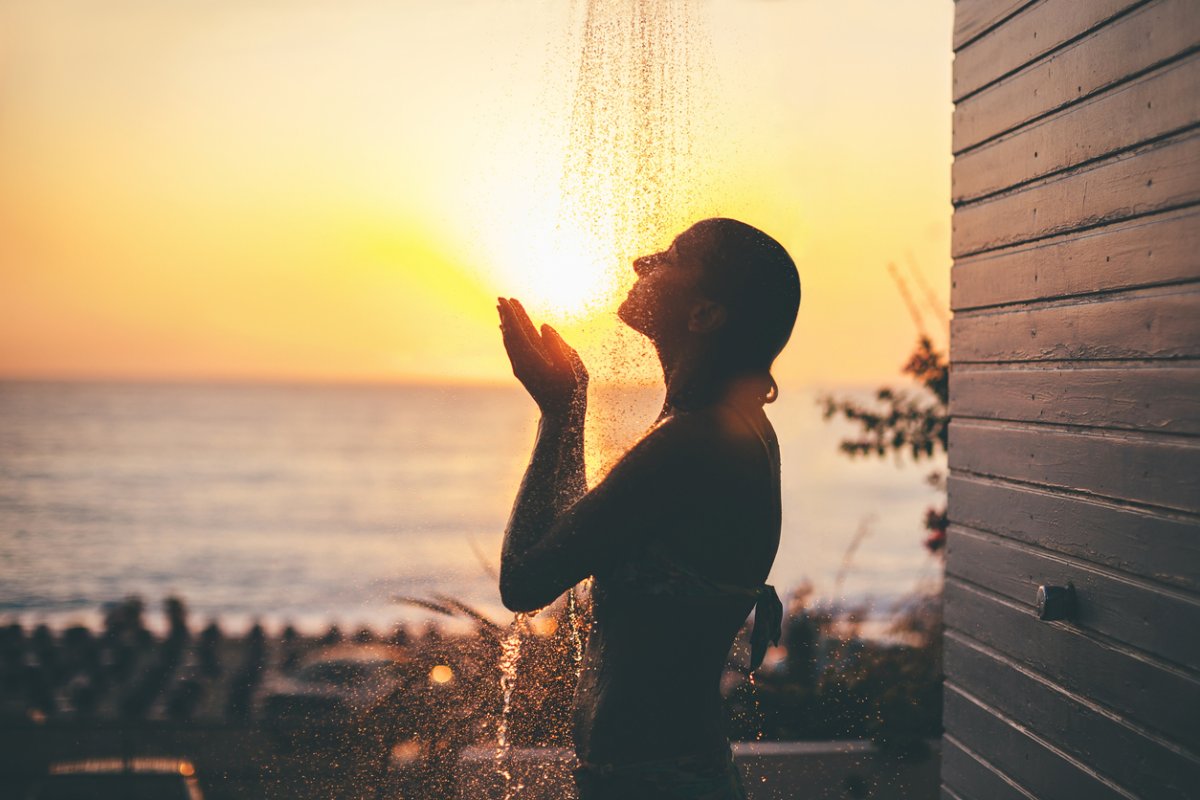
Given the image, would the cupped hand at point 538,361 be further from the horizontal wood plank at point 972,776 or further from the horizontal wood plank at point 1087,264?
the horizontal wood plank at point 972,776

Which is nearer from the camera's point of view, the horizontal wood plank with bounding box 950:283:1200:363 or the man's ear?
the man's ear

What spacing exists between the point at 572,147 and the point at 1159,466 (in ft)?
5.43

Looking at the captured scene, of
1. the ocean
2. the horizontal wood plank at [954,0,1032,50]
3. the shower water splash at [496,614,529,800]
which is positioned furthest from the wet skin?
the shower water splash at [496,614,529,800]

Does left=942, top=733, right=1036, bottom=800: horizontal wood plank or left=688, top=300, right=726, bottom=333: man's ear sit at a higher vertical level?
left=688, top=300, right=726, bottom=333: man's ear

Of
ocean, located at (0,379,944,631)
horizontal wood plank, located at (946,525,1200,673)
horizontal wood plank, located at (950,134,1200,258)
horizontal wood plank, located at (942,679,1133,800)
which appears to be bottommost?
ocean, located at (0,379,944,631)

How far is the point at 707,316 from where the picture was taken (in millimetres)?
1823

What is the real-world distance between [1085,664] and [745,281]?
5.42 feet

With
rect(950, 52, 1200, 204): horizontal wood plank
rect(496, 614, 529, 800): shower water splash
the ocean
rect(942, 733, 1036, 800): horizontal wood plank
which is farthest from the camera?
the ocean

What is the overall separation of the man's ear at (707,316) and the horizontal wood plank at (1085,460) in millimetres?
1223

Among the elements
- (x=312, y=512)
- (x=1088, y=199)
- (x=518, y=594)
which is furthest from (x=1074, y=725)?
(x=312, y=512)

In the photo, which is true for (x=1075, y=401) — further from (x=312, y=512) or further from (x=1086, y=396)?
(x=312, y=512)

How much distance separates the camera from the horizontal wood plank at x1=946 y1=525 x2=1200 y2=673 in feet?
7.81

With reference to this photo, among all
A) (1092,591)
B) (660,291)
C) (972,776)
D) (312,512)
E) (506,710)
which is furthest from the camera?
(312,512)

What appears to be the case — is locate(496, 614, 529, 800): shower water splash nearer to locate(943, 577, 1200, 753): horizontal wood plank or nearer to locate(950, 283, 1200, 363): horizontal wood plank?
locate(943, 577, 1200, 753): horizontal wood plank
